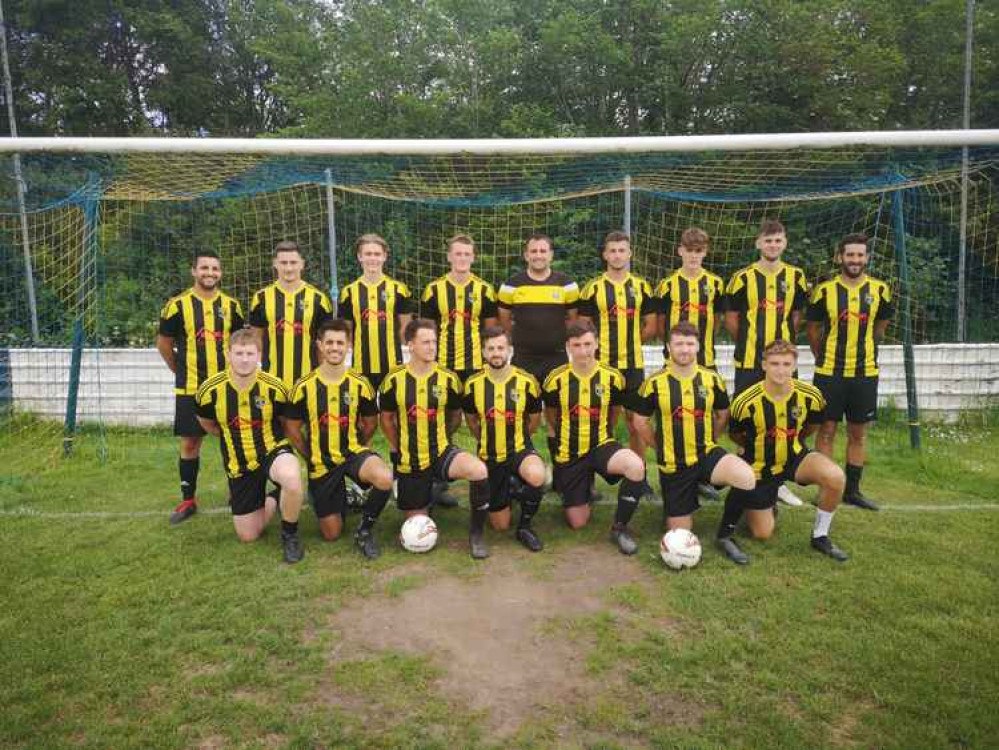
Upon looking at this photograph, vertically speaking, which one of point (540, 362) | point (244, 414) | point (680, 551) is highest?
point (540, 362)

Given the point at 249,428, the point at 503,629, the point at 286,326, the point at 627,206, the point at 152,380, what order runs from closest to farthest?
the point at 503,629, the point at 249,428, the point at 286,326, the point at 627,206, the point at 152,380

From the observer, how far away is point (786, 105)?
14.2 meters

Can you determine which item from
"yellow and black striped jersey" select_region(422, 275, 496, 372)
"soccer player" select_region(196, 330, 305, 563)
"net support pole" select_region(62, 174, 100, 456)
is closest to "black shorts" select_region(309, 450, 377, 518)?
"soccer player" select_region(196, 330, 305, 563)

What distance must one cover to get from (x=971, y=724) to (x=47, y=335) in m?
8.69

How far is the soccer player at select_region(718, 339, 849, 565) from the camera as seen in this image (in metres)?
3.61

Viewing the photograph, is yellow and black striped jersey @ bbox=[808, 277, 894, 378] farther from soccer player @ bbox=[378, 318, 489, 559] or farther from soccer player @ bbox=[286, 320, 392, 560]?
soccer player @ bbox=[286, 320, 392, 560]

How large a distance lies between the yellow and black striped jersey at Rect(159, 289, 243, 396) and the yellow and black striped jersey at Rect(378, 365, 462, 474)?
49.4 inches

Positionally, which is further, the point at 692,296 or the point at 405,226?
the point at 405,226

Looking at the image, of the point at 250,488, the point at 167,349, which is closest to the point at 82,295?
the point at 167,349

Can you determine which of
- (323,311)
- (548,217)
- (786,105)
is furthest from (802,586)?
(786,105)

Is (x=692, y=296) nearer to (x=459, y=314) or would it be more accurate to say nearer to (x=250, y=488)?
(x=459, y=314)

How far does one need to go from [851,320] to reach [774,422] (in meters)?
1.17

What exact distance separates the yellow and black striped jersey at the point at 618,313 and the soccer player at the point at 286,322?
174cm

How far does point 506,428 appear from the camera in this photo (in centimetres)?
382
